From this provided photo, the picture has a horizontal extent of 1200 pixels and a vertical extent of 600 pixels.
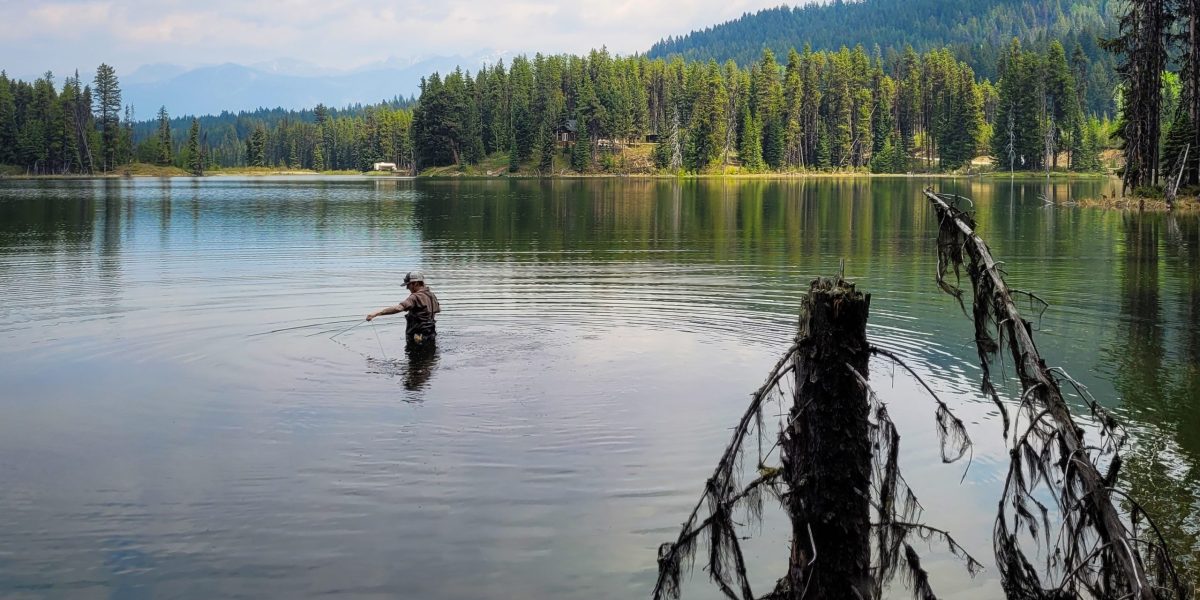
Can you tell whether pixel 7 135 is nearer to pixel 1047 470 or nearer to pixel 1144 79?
pixel 1144 79

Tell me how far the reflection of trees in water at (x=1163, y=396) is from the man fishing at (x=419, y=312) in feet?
41.0

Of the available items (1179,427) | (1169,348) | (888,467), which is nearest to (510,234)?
(1169,348)

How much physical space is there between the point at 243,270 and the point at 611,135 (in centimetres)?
15840

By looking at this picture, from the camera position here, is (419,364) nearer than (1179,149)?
Yes

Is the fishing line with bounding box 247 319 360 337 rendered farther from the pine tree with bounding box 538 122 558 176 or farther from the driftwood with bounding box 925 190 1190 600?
the pine tree with bounding box 538 122 558 176

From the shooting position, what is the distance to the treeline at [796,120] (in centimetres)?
15538

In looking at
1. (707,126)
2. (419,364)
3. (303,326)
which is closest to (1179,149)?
(303,326)

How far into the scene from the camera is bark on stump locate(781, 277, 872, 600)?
731 centimetres

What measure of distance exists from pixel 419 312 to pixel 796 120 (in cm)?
16464

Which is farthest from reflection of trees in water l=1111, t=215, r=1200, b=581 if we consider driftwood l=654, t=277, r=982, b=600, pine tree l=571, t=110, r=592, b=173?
pine tree l=571, t=110, r=592, b=173

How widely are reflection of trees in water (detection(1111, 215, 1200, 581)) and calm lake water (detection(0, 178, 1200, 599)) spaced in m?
0.06

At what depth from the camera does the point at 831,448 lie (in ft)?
24.5

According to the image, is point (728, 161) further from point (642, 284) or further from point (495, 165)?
point (642, 284)

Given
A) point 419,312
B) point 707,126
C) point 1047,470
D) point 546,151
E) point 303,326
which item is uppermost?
point 707,126
